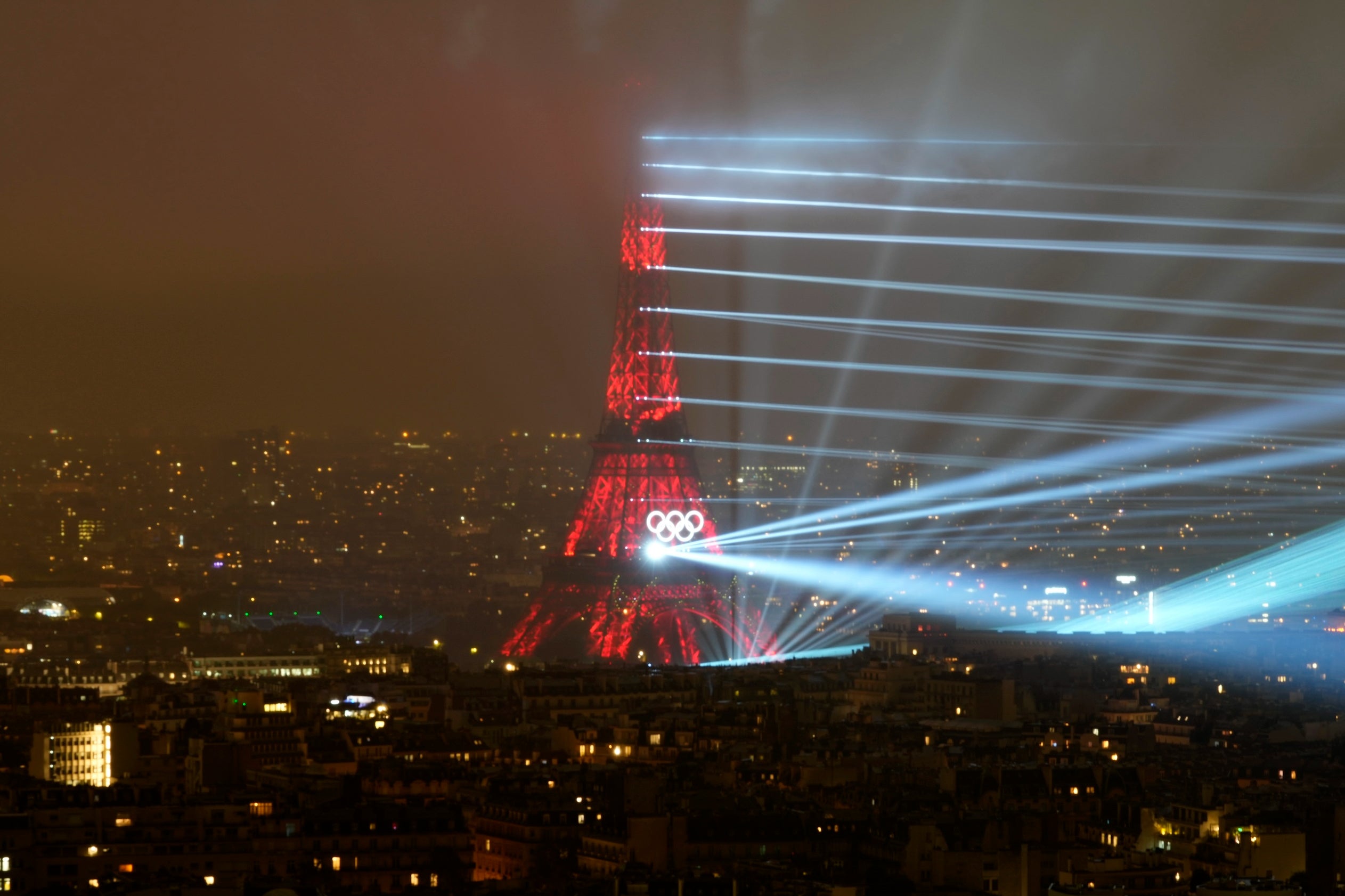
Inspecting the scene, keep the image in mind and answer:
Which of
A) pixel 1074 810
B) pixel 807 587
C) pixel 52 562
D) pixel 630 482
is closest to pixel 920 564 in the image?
pixel 807 587

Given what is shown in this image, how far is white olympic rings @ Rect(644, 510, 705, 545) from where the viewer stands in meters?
92.7

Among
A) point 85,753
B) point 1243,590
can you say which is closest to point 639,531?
point 1243,590

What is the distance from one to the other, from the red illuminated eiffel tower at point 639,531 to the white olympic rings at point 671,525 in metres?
0.02

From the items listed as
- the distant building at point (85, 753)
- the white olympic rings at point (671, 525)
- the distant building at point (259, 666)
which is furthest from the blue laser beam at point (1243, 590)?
the distant building at point (85, 753)

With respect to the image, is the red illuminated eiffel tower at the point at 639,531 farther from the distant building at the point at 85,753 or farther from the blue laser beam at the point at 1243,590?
the distant building at the point at 85,753

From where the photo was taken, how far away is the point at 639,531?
92.8 metres

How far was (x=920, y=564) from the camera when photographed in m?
125

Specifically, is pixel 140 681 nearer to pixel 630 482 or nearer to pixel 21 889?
pixel 630 482

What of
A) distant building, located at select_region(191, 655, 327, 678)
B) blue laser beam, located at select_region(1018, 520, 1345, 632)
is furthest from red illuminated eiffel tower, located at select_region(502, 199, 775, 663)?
blue laser beam, located at select_region(1018, 520, 1345, 632)

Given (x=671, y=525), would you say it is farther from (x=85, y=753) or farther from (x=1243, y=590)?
(x=85, y=753)

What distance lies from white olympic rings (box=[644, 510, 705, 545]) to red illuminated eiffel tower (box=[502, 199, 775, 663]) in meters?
0.02

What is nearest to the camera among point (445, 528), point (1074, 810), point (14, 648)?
point (1074, 810)

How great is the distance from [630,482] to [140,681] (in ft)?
73.0

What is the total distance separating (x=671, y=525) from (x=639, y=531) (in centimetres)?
98
